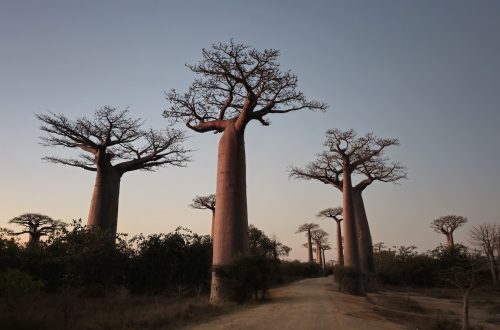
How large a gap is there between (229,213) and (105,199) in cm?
751

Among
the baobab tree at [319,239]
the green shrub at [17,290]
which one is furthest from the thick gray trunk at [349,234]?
the baobab tree at [319,239]

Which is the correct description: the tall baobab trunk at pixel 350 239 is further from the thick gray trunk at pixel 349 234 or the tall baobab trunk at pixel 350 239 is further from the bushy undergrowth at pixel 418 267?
the bushy undergrowth at pixel 418 267

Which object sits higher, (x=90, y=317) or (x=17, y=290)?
(x=17, y=290)

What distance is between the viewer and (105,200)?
16281 millimetres

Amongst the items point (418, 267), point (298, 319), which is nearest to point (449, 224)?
point (418, 267)

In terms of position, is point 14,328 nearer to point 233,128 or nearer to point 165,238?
point 233,128

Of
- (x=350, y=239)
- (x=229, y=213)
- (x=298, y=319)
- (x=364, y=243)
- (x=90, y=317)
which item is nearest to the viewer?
(x=298, y=319)

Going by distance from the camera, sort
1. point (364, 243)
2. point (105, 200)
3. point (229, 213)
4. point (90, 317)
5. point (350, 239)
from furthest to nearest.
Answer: point (364, 243) → point (350, 239) → point (105, 200) → point (229, 213) → point (90, 317)

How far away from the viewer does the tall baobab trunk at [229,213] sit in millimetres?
10586

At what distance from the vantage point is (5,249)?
42.1 feet

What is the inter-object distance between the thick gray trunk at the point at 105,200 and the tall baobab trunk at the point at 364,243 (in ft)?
36.6

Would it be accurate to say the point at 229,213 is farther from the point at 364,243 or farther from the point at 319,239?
the point at 319,239

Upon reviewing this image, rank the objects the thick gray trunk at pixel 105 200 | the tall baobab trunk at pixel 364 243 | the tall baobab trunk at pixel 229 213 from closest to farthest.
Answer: the tall baobab trunk at pixel 229 213, the thick gray trunk at pixel 105 200, the tall baobab trunk at pixel 364 243

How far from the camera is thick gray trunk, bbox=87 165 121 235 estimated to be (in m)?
15.9
